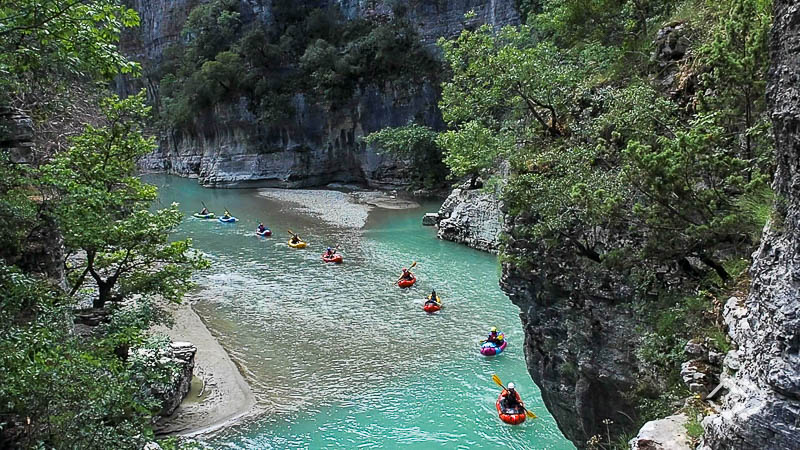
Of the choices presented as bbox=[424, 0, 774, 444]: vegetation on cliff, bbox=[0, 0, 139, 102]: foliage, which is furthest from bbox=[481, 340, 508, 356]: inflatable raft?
bbox=[0, 0, 139, 102]: foliage

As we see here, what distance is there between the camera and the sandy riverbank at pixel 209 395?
10.9m

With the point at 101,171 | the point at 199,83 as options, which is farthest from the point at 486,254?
the point at 199,83

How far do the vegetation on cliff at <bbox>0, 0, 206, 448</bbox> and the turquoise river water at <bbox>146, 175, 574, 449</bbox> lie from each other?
3725 millimetres

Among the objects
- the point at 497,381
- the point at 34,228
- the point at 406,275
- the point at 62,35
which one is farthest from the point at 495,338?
the point at 62,35

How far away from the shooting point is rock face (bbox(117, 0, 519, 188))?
39094 millimetres

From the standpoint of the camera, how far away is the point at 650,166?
18.1 feet

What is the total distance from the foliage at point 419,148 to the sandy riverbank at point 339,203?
270 cm

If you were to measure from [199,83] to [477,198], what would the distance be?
29.5 meters

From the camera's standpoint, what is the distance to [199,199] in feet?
128

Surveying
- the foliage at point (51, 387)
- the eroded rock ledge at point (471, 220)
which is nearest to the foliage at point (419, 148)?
the eroded rock ledge at point (471, 220)

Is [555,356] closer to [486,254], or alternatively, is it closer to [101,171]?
[101,171]

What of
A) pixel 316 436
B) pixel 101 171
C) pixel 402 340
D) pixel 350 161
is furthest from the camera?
pixel 350 161

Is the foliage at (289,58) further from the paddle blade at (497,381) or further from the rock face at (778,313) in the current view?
the rock face at (778,313)

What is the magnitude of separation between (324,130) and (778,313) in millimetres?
41414
